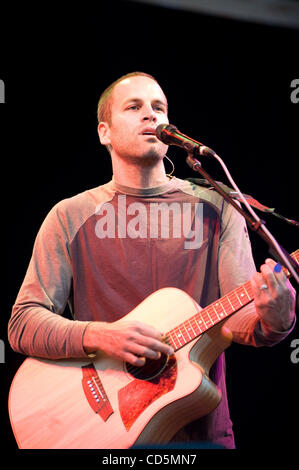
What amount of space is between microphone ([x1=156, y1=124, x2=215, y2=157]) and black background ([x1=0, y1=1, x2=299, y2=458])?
0.96m

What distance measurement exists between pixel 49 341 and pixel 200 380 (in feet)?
2.42

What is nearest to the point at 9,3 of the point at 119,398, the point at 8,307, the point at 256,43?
the point at 256,43

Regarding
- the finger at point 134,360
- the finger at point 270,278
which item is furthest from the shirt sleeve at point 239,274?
the finger at point 134,360

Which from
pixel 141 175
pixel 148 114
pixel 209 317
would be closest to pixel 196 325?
pixel 209 317

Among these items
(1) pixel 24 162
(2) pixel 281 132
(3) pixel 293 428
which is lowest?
(3) pixel 293 428

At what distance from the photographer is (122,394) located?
6.77 ft

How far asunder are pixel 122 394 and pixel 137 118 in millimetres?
1398

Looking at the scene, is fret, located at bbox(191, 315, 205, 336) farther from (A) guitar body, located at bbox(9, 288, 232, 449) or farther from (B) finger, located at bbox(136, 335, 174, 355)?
(B) finger, located at bbox(136, 335, 174, 355)

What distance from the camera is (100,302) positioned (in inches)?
95.1

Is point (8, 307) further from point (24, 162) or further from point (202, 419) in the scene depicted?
point (202, 419)

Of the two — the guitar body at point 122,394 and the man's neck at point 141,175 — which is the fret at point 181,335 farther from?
the man's neck at point 141,175

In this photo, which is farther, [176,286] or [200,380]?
[176,286]

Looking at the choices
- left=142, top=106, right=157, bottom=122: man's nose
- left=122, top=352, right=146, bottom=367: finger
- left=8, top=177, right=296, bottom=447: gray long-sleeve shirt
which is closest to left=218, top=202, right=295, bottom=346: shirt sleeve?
left=8, top=177, right=296, bottom=447: gray long-sleeve shirt

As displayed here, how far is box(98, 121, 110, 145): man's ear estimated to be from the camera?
8.91 ft
